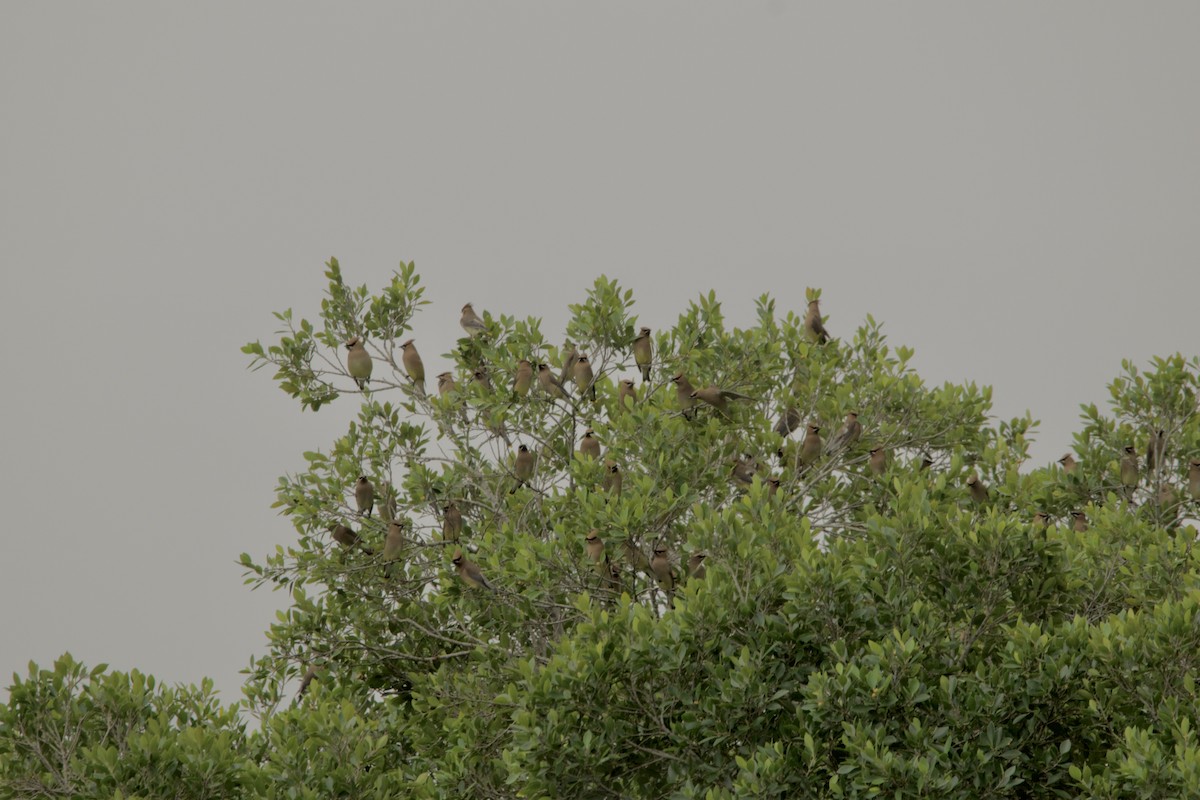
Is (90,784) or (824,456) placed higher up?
(824,456)

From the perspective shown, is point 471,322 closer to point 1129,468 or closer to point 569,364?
point 569,364

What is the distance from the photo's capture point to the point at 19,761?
9.59m

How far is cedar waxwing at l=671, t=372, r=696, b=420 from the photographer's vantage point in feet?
38.6

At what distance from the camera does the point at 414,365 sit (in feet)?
43.4

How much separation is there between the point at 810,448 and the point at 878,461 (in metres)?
0.67

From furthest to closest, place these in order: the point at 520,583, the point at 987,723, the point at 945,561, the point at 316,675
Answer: the point at 316,675
the point at 520,583
the point at 945,561
the point at 987,723

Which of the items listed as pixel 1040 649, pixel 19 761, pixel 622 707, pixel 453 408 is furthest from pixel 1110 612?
pixel 19 761

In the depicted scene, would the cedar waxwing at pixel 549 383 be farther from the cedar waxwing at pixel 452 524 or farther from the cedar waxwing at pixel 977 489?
the cedar waxwing at pixel 977 489

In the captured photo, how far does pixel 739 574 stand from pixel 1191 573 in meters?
3.18

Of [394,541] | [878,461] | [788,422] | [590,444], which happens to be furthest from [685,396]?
[394,541]

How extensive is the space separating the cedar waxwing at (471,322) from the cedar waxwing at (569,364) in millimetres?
963

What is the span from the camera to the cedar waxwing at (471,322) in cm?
1330

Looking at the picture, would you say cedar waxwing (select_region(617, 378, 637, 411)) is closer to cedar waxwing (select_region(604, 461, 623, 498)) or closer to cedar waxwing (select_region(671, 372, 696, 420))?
cedar waxwing (select_region(671, 372, 696, 420))

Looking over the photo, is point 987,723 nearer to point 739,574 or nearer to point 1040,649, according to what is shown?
point 1040,649
